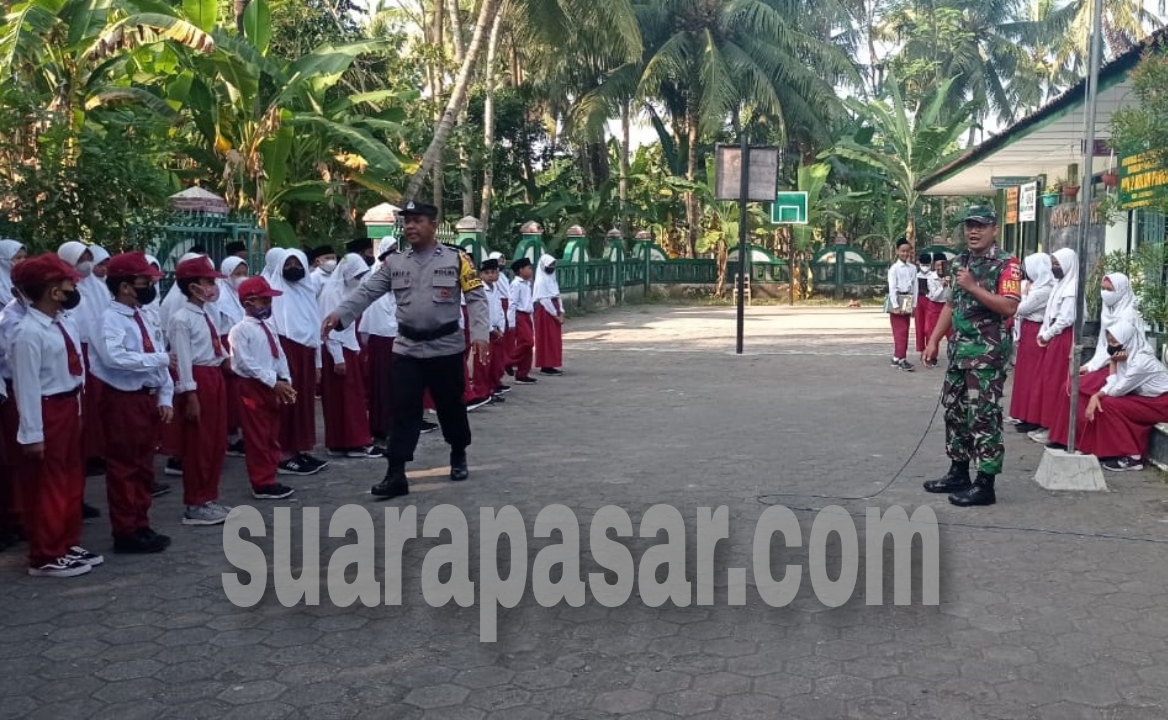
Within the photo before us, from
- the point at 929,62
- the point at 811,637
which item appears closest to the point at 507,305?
the point at 811,637

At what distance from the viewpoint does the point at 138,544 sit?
17.3 ft

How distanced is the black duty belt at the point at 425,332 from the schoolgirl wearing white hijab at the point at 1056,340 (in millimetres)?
4408

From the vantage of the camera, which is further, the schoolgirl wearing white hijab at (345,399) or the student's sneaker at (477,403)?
the student's sneaker at (477,403)

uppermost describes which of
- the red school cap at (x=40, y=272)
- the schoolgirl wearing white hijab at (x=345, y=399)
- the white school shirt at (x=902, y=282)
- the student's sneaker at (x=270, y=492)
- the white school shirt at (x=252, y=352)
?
the red school cap at (x=40, y=272)

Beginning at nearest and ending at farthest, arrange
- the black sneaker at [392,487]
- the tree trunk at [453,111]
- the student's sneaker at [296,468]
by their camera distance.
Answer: the black sneaker at [392,487] → the student's sneaker at [296,468] → the tree trunk at [453,111]

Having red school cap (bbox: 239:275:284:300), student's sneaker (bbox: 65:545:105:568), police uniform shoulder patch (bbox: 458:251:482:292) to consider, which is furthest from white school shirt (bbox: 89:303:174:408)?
police uniform shoulder patch (bbox: 458:251:482:292)

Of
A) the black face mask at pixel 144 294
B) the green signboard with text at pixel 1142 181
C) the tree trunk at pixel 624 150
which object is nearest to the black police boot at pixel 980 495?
the green signboard with text at pixel 1142 181

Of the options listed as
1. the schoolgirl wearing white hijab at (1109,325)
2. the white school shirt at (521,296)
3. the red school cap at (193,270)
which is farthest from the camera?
the white school shirt at (521,296)

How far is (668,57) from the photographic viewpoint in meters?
27.7

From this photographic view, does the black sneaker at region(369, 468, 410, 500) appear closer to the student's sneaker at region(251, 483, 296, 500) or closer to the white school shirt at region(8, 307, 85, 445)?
the student's sneaker at region(251, 483, 296, 500)

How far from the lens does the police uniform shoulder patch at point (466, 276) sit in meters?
6.66

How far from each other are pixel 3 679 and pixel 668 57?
25883 mm

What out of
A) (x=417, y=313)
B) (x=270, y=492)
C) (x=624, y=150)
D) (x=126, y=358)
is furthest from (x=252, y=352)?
(x=624, y=150)

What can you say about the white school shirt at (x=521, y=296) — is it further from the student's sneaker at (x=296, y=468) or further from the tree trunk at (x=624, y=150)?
the tree trunk at (x=624, y=150)
